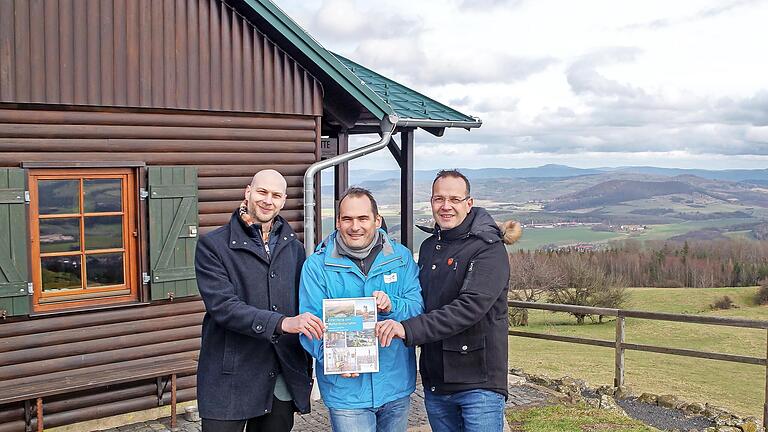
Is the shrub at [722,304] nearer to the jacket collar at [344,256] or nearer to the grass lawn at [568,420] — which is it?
the grass lawn at [568,420]

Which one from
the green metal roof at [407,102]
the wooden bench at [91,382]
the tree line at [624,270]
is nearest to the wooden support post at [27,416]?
the wooden bench at [91,382]

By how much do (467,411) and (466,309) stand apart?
541 mm

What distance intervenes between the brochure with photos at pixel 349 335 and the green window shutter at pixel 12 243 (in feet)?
12.2

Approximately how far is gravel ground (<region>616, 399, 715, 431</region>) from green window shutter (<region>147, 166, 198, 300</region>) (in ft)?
16.5

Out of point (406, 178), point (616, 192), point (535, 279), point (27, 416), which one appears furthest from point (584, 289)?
point (616, 192)

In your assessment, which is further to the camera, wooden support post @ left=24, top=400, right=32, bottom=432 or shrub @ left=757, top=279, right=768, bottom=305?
shrub @ left=757, top=279, right=768, bottom=305

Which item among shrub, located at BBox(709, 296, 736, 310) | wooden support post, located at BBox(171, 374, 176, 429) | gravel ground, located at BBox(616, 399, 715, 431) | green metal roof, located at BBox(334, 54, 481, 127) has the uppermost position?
green metal roof, located at BBox(334, 54, 481, 127)

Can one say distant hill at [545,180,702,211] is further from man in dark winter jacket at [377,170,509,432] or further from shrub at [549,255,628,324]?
man in dark winter jacket at [377,170,509,432]

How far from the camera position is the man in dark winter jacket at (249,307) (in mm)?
3586

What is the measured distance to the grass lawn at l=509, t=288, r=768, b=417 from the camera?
1469 cm

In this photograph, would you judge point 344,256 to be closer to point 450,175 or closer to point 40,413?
point 450,175

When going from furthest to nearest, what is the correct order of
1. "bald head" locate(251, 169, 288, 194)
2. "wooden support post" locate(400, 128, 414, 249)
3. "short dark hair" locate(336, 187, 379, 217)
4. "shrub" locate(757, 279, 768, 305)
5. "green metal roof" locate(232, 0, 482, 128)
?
"shrub" locate(757, 279, 768, 305), "wooden support post" locate(400, 128, 414, 249), "green metal roof" locate(232, 0, 482, 128), "bald head" locate(251, 169, 288, 194), "short dark hair" locate(336, 187, 379, 217)

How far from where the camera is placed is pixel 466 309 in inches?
138

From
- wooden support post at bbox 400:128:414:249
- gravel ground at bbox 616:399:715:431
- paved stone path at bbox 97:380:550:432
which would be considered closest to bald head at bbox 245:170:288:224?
paved stone path at bbox 97:380:550:432
